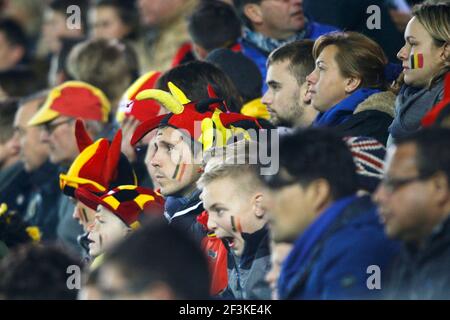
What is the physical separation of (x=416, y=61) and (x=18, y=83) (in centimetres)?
620

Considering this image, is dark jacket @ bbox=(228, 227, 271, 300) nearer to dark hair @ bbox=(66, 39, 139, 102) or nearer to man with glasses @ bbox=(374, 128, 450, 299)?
man with glasses @ bbox=(374, 128, 450, 299)

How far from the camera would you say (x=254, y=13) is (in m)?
8.62

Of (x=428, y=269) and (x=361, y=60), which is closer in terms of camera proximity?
(x=428, y=269)

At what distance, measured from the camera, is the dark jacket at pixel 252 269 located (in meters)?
5.93

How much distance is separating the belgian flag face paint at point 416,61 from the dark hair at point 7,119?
15.1 feet

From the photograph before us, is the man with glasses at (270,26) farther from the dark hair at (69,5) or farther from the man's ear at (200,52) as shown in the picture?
the dark hair at (69,5)

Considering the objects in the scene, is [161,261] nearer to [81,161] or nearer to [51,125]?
[81,161]

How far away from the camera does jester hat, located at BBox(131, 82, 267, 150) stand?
6809 millimetres

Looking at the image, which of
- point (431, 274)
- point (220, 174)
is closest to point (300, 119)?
point (220, 174)

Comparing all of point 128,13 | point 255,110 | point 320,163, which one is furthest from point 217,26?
point 320,163

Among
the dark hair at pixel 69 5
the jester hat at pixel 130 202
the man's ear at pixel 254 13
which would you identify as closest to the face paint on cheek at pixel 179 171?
the jester hat at pixel 130 202

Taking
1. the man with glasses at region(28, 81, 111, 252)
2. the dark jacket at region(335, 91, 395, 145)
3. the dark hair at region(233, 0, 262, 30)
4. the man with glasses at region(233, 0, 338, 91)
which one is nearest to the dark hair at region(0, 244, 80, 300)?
the dark jacket at region(335, 91, 395, 145)

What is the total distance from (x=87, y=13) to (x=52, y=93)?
9.93 feet
